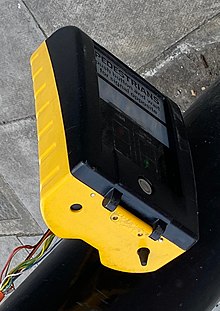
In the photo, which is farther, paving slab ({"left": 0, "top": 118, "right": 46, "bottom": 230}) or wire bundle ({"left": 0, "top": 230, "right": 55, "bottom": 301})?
paving slab ({"left": 0, "top": 118, "right": 46, "bottom": 230})

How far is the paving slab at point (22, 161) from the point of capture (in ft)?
7.81

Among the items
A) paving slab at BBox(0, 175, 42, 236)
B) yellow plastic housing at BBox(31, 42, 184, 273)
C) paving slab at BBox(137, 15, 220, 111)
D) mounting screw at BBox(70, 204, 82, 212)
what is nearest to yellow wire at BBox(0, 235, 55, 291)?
yellow plastic housing at BBox(31, 42, 184, 273)

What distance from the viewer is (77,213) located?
39.8 inches

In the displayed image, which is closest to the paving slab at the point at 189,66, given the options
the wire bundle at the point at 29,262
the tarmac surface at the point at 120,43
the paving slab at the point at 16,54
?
the tarmac surface at the point at 120,43

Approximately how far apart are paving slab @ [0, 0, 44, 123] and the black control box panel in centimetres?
101

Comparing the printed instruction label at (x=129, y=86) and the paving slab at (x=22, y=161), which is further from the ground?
the printed instruction label at (x=129, y=86)

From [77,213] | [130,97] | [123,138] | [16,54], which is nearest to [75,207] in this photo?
[77,213]

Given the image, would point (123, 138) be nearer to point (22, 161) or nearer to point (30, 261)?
point (30, 261)

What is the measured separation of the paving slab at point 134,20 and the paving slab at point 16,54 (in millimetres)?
98

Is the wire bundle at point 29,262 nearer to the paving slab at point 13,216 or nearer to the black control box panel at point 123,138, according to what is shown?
the black control box panel at point 123,138

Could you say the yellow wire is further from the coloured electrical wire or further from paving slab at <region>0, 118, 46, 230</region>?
paving slab at <region>0, 118, 46, 230</region>

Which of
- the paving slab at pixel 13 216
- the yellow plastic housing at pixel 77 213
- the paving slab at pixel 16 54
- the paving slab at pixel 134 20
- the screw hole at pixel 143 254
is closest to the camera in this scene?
the yellow plastic housing at pixel 77 213

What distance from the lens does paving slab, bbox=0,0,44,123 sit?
7.18 ft

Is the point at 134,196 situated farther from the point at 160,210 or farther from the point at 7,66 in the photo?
the point at 7,66
